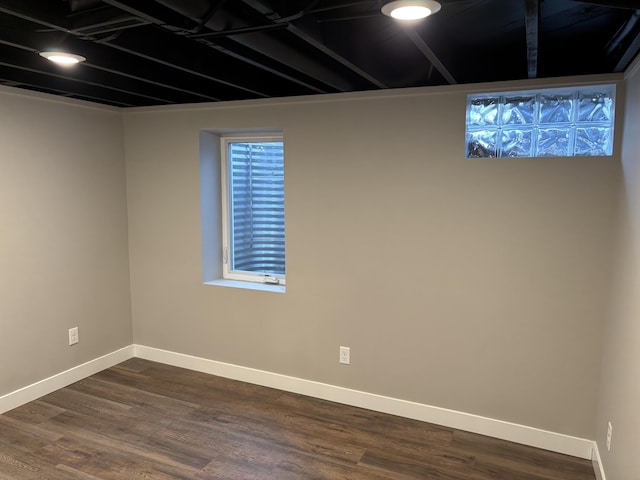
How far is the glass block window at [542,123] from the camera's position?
2641mm

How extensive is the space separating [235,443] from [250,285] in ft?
4.16

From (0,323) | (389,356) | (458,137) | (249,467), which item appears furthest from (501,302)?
(0,323)

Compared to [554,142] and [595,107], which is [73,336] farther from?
[595,107]

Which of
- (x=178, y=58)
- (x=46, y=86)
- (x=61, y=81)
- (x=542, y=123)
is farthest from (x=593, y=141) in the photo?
(x=46, y=86)

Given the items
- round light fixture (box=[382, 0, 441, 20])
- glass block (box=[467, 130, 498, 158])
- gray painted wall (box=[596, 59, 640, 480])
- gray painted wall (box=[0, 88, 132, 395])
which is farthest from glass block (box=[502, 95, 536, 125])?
gray painted wall (box=[0, 88, 132, 395])

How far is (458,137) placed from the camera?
113 inches

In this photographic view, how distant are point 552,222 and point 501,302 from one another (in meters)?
0.56

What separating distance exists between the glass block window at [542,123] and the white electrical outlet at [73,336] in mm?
3175

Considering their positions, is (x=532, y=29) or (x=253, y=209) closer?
(x=532, y=29)

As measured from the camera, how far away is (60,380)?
3.59 m

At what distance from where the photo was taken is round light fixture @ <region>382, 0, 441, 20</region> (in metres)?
1.52

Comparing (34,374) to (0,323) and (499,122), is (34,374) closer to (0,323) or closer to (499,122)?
(0,323)

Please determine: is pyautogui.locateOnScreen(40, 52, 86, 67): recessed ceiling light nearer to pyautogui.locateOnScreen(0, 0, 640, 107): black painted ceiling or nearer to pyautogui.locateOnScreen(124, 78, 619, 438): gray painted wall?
pyautogui.locateOnScreen(0, 0, 640, 107): black painted ceiling

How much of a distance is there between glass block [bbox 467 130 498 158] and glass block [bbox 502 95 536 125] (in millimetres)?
110
